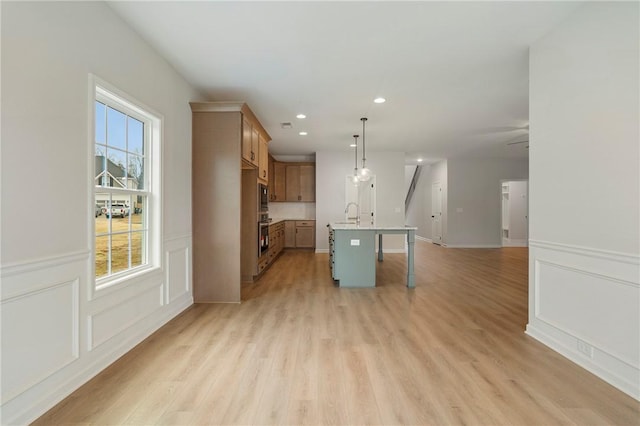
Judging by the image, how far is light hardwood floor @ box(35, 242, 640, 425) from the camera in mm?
1735

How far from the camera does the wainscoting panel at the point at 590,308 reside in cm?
195

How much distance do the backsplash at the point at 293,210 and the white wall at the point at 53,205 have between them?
251 inches

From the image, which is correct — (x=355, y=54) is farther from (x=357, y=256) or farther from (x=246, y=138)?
(x=357, y=256)

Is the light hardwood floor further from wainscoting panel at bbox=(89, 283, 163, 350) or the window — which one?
the window

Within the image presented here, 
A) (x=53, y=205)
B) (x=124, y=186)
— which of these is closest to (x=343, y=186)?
(x=124, y=186)

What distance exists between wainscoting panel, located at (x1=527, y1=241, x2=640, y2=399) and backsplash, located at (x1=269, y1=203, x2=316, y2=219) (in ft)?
21.5

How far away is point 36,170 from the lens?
1734mm

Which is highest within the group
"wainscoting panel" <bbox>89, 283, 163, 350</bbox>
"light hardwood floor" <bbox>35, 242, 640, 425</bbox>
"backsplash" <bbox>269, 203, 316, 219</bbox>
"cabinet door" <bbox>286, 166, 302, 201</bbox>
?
"cabinet door" <bbox>286, 166, 302, 201</bbox>

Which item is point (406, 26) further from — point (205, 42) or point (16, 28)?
point (16, 28)

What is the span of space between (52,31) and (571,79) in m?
3.61

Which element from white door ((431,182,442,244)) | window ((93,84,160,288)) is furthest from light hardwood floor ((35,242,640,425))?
white door ((431,182,442,244))

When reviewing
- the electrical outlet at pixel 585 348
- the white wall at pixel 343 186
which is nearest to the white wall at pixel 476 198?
the white wall at pixel 343 186

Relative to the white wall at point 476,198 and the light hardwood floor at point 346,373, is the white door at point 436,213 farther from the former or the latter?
the light hardwood floor at point 346,373

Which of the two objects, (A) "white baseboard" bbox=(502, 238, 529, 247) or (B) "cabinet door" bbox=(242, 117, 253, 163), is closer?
(B) "cabinet door" bbox=(242, 117, 253, 163)
